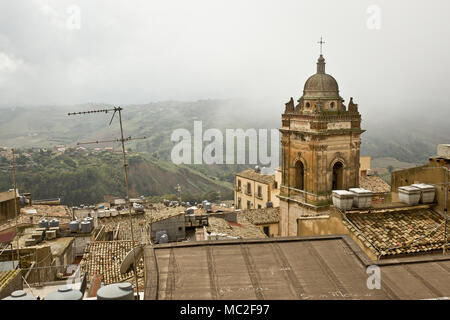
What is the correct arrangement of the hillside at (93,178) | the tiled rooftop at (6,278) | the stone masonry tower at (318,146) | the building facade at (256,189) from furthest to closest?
the hillside at (93,178)
the building facade at (256,189)
the stone masonry tower at (318,146)
the tiled rooftop at (6,278)

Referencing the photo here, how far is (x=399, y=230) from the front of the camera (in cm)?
1038

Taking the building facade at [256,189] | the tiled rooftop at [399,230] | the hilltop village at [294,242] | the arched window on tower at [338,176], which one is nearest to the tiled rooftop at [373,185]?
the building facade at [256,189]

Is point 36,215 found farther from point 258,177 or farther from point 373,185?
point 373,185

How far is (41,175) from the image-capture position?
6775cm

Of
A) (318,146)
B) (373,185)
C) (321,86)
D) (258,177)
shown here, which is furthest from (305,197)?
(258,177)

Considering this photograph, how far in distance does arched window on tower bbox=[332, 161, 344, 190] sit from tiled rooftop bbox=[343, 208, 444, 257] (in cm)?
840

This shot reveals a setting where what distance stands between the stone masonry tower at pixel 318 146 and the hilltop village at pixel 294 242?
0.15 ft

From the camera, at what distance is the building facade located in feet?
105

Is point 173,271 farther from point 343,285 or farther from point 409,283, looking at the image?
Result: point 409,283

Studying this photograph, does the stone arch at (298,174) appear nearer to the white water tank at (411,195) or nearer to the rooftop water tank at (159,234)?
the rooftop water tank at (159,234)

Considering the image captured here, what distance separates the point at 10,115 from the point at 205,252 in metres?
176

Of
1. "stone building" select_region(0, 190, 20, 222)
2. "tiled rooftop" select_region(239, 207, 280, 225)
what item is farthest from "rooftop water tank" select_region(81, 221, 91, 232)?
"tiled rooftop" select_region(239, 207, 280, 225)

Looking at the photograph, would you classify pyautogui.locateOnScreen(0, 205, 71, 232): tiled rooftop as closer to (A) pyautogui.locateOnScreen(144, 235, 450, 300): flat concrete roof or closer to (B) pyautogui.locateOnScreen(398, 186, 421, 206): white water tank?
(A) pyautogui.locateOnScreen(144, 235, 450, 300): flat concrete roof

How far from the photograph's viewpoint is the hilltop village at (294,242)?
5859 mm
